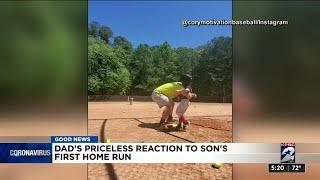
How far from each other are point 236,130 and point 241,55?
0.73 m

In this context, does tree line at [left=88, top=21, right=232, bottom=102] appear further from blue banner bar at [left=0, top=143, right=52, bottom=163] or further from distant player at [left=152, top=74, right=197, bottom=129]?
blue banner bar at [left=0, top=143, right=52, bottom=163]

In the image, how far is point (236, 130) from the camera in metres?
3.18

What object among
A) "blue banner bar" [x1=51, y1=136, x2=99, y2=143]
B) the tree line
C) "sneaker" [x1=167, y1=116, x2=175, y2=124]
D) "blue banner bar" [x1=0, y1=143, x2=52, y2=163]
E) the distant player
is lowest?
"blue banner bar" [x1=0, y1=143, x2=52, y2=163]

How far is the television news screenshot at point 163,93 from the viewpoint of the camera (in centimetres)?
314

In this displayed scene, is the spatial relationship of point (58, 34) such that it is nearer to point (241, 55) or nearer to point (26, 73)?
point (26, 73)

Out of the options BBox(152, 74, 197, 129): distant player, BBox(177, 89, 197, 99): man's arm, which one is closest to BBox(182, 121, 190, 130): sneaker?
BBox(152, 74, 197, 129): distant player

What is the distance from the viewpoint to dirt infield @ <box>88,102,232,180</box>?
3189 millimetres

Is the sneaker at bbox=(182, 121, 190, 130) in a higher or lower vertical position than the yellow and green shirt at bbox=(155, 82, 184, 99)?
lower

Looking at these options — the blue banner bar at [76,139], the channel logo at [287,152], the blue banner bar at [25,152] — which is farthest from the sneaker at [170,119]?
the blue banner bar at [25,152]

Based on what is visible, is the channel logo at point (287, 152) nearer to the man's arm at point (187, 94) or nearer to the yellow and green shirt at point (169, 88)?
the man's arm at point (187, 94)

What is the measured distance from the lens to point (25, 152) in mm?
3230

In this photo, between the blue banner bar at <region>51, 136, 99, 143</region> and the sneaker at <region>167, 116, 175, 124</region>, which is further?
the sneaker at <region>167, 116, 175, 124</region>

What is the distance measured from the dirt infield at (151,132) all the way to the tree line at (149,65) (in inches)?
6.3

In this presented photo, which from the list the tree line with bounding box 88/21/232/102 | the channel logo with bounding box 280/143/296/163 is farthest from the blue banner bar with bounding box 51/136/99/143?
the channel logo with bounding box 280/143/296/163
